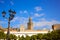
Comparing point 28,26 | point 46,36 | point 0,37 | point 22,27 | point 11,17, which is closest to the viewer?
point 11,17

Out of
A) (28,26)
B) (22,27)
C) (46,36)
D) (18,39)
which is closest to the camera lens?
(46,36)

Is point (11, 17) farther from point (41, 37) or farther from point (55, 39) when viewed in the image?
point (41, 37)

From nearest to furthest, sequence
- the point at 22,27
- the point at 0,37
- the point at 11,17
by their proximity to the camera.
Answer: the point at 11,17
the point at 0,37
the point at 22,27

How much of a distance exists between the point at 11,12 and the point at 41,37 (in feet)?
123

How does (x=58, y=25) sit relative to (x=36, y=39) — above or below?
above

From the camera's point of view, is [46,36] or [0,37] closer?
[0,37]

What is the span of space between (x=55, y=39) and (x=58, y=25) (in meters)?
33.2

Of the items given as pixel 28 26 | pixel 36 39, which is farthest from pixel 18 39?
pixel 28 26

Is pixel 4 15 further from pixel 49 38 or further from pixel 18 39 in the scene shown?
pixel 18 39

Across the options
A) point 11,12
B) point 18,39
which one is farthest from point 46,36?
point 11,12

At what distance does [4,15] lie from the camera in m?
15.4

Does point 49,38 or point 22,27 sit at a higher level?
point 22,27

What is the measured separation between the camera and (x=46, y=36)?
50.9 metres

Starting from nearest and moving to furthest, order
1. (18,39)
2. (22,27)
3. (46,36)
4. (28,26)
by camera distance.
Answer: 1. (46,36)
2. (18,39)
3. (22,27)
4. (28,26)
